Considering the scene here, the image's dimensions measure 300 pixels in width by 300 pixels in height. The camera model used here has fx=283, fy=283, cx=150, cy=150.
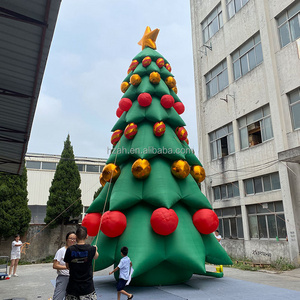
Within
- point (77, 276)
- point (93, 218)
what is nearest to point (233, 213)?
point (93, 218)

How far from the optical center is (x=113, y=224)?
6.98 m

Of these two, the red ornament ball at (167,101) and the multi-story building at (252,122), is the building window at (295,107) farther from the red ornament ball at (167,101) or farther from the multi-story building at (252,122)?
the red ornament ball at (167,101)

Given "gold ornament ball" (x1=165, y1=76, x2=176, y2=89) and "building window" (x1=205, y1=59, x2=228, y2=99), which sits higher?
"building window" (x1=205, y1=59, x2=228, y2=99)

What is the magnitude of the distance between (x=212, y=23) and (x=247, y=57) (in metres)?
4.92

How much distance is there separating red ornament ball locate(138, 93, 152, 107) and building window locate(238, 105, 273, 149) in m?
8.19

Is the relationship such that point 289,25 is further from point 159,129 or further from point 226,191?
point 159,129

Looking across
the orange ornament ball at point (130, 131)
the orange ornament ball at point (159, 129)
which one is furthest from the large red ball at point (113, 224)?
the orange ornament ball at point (159, 129)

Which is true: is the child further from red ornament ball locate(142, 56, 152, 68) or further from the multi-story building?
the multi-story building

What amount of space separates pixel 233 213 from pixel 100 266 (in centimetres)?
1104

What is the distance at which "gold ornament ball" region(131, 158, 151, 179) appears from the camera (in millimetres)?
7527

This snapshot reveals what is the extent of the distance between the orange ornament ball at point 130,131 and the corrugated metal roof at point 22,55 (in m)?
2.61

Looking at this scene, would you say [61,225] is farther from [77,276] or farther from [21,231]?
[77,276]

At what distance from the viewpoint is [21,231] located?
55.7 feet

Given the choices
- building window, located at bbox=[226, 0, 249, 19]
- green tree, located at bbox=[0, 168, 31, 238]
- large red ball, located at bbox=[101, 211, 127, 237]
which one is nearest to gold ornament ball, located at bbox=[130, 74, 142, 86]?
large red ball, located at bbox=[101, 211, 127, 237]
